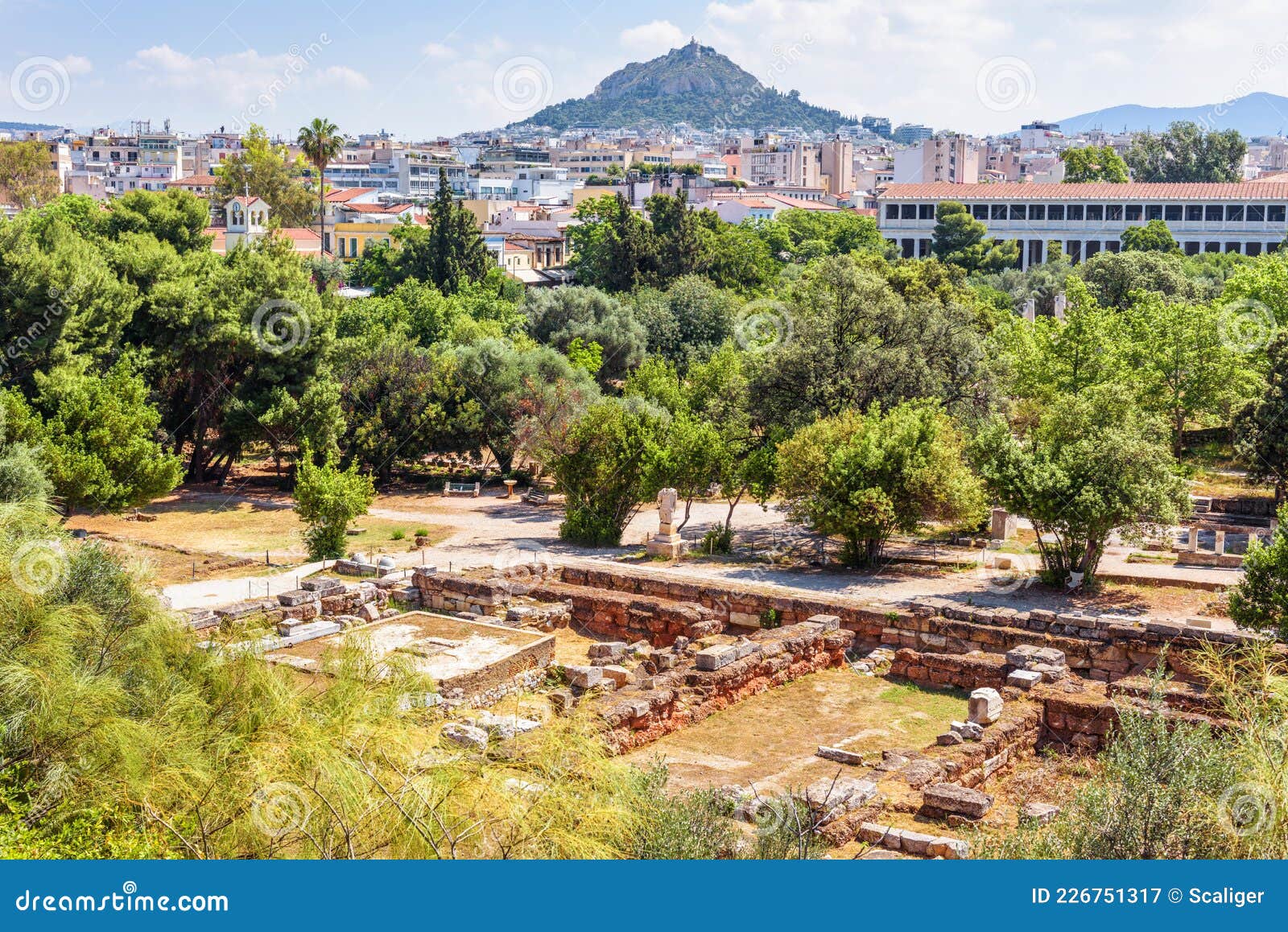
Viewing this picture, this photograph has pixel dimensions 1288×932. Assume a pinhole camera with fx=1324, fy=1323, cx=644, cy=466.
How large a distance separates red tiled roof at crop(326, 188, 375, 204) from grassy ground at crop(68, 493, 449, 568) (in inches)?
3017

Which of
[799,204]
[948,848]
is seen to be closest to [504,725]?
[948,848]

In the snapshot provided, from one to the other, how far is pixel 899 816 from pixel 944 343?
23.1 m

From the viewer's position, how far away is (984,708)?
19.2 m

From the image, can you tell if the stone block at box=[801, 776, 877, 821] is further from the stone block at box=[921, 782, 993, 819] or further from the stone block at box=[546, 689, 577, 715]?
the stone block at box=[546, 689, 577, 715]

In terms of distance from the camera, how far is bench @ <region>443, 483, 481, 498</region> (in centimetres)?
4112

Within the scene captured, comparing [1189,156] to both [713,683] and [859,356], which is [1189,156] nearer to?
[859,356]

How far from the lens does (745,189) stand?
14888 centimetres

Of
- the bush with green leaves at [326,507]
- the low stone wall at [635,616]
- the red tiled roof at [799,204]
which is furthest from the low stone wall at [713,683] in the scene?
the red tiled roof at [799,204]

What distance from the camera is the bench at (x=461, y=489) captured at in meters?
41.1

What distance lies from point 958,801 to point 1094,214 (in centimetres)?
8874

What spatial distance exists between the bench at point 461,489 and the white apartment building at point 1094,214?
61196mm

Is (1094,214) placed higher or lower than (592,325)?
higher

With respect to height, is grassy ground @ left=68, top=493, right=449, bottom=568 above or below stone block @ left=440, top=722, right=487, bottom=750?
above

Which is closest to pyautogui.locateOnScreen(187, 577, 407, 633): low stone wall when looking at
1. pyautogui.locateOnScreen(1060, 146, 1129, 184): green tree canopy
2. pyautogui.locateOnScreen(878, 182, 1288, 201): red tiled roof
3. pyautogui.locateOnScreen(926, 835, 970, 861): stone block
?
pyautogui.locateOnScreen(926, 835, 970, 861): stone block
